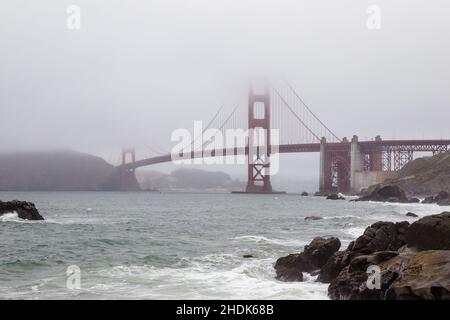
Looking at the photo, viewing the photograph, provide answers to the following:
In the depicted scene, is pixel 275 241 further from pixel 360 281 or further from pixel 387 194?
pixel 387 194

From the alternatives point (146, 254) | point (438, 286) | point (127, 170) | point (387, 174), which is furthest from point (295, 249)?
point (127, 170)

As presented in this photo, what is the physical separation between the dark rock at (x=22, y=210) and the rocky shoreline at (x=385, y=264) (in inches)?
960

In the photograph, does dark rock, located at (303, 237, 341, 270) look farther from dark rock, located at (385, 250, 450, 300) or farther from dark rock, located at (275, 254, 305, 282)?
dark rock, located at (385, 250, 450, 300)

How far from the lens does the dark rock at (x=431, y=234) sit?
38.4 ft

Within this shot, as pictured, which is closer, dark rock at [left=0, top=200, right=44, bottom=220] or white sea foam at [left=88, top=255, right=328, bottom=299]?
white sea foam at [left=88, top=255, right=328, bottom=299]

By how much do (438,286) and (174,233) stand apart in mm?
19498

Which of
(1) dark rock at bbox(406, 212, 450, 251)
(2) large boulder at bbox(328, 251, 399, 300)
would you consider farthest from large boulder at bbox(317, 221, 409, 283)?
(1) dark rock at bbox(406, 212, 450, 251)

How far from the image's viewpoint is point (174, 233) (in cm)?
2675

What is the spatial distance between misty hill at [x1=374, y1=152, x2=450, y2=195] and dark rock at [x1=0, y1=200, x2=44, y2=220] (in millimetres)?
61375

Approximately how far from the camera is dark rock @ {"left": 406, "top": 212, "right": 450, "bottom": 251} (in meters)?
11.7

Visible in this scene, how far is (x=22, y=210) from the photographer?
34.8 meters

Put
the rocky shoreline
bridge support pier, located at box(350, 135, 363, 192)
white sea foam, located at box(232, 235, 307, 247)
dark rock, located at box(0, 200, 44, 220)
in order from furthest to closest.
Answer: bridge support pier, located at box(350, 135, 363, 192), dark rock, located at box(0, 200, 44, 220), white sea foam, located at box(232, 235, 307, 247), the rocky shoreline

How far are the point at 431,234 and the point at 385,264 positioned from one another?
219cm
